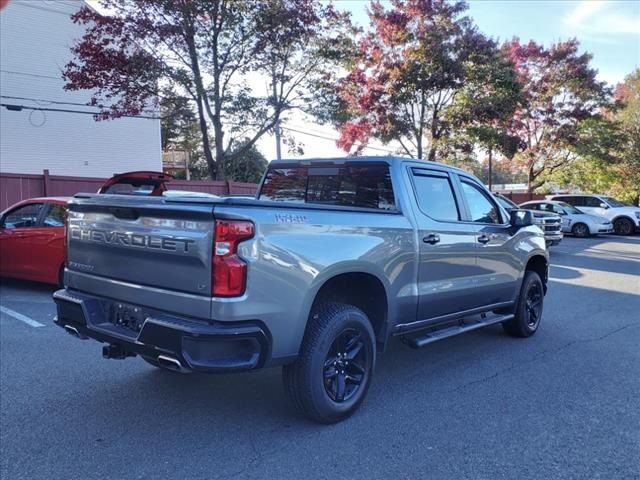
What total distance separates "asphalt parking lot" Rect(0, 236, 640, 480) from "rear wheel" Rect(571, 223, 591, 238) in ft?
55.7

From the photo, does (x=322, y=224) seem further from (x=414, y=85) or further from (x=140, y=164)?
(x=140, y=164)

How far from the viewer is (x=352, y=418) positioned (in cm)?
397

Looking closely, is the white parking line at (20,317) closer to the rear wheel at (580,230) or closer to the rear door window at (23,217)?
the rear door window at (23,217)

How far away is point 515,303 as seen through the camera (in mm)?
6105

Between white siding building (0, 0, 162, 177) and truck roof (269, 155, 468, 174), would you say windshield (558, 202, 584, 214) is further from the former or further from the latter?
truck roof (269, 155, 468, 174)

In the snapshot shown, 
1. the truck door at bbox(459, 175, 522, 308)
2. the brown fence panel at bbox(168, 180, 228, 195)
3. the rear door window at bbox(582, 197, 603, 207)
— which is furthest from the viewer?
the rear door window at bbox(582, 197, 603, 207)

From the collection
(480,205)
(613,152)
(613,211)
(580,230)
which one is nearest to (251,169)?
(613,152)

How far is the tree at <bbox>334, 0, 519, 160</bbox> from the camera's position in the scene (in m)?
17.4

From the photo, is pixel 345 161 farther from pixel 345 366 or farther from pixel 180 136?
pixel 180 136

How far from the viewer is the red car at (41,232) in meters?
8.39

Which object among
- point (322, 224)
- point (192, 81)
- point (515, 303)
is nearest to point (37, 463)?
point (322, 224)

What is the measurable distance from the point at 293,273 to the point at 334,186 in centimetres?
173

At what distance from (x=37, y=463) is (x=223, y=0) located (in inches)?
476

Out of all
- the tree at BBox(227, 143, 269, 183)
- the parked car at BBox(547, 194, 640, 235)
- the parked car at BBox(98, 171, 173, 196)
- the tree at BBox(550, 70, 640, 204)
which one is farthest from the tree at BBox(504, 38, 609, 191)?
the parked car at BBox(98, 171, 173, 196)
